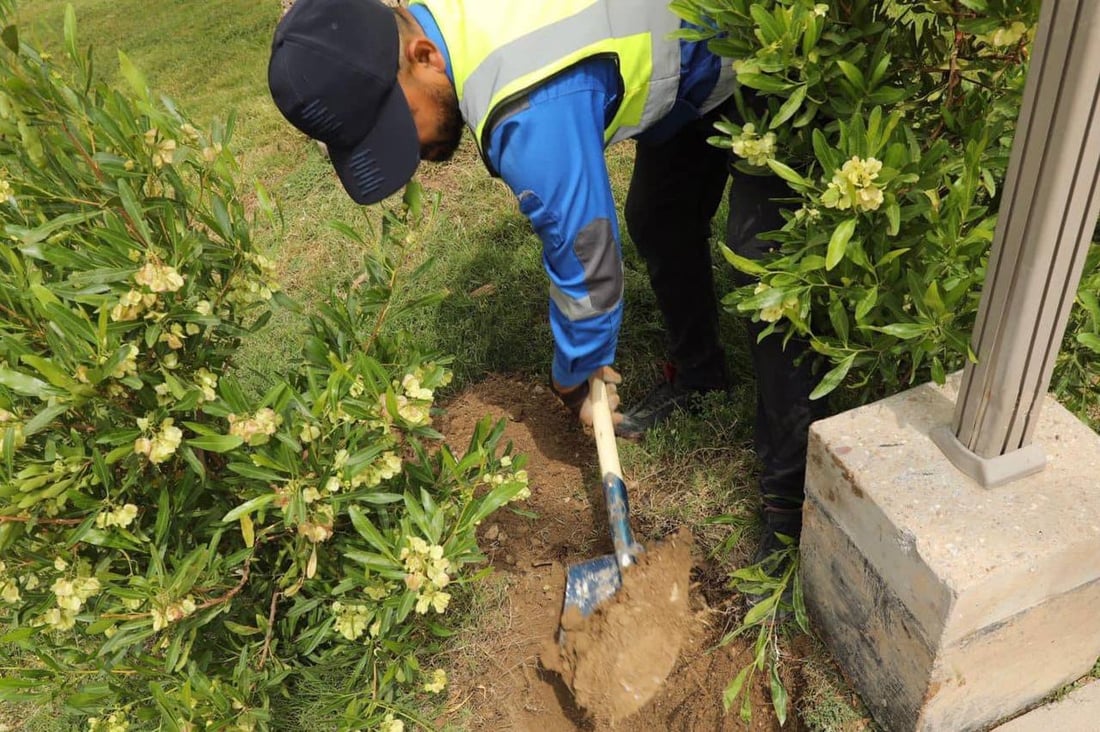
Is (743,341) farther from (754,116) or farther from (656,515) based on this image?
(754,116)

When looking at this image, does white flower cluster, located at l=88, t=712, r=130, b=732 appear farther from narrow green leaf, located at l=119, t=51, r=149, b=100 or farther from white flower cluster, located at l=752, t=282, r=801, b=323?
white flower cluster, located at l=752, t=282, r=801, b=323

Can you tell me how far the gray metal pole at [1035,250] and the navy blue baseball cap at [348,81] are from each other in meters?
1.39

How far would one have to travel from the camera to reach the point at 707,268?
3.03 metres

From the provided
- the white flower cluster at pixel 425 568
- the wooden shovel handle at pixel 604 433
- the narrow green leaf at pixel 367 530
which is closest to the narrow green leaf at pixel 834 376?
the wooden shovel handle at pixel 604 433

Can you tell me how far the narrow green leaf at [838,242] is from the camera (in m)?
1.68

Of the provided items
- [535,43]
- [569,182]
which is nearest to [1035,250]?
[569,182]

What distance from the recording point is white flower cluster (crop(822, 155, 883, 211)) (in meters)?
1.64

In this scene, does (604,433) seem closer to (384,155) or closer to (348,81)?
(384,155)

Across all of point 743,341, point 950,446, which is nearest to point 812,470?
point 950,446

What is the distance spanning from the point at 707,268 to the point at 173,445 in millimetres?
1989

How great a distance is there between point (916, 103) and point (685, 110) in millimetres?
659

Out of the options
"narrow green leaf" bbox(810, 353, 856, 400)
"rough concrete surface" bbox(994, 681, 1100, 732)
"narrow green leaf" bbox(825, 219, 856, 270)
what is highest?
"narrow green leaf" bbox(825, 219, 856, 270)

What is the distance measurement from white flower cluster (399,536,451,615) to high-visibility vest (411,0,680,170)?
1.01 m

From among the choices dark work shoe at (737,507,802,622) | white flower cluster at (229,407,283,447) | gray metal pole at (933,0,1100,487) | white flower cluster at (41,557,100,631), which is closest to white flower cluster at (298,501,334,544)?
white flower cluster at (229,407,283,447)
